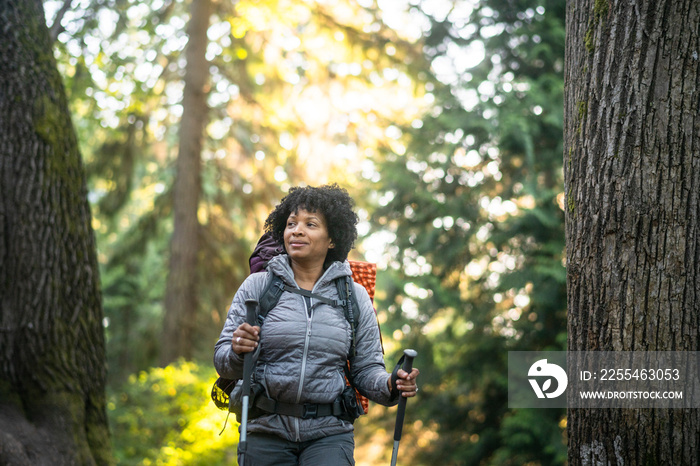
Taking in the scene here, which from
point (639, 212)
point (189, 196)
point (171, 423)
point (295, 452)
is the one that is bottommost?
point (171, 423)

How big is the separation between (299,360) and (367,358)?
40 centimetres

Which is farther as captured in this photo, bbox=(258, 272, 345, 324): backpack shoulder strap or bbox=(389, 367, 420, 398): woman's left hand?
bbox=(258, 272, 345, 324): backpack shoulder strap

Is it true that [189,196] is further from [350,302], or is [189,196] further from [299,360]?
[299,360]

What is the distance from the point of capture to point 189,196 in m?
11.1

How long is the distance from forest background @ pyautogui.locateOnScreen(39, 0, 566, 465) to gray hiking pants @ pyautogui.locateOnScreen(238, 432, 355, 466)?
13.5 feet

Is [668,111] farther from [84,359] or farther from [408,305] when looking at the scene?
[408,305]

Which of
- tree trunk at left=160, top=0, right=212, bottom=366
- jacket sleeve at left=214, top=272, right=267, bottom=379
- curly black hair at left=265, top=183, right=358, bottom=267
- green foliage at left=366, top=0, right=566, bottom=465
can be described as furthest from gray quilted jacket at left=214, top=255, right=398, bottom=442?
tree trunk at left=160, top=0, right=212, bottom=366

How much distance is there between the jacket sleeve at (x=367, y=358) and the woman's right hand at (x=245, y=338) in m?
0.61

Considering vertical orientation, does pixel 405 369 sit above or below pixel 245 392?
→ above

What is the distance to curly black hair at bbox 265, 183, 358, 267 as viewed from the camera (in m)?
3.24

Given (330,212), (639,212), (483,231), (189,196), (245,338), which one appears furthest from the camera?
(189,196)

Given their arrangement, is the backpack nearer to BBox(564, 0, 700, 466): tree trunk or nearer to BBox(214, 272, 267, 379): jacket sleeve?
BBox(214, 272, 267, 379): jacket sleeve

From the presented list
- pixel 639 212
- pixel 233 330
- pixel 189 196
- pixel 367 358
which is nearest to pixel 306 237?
pixel 233 330

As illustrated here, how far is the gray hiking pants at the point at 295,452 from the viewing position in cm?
283
